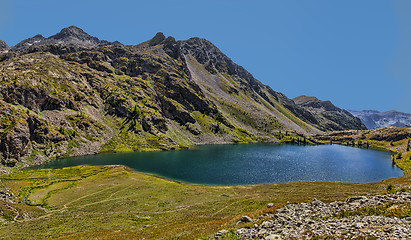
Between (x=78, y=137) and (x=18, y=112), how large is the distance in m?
45.3

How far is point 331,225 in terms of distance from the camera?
16.2m

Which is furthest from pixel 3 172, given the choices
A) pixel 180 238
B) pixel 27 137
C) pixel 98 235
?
pixel 180 238

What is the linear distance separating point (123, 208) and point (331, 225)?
4441 centimetres

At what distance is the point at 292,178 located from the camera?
9544 cm

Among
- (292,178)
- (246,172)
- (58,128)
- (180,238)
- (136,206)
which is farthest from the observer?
(58,128)

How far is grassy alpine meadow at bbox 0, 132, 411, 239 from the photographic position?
2788 centimetres

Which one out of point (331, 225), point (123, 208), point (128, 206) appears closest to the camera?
point (331, 225)

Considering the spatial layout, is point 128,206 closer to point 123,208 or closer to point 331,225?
point 123,208

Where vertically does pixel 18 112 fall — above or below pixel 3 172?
above

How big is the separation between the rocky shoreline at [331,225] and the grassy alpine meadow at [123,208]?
4.03m

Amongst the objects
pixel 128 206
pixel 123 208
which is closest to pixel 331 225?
pixel 123 208

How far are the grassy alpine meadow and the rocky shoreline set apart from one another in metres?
4.03

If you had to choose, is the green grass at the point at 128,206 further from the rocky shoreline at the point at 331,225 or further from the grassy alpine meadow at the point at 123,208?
the rocky shoreline at the point at 331,225

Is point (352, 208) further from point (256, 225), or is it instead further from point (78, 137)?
point (78, 137)
